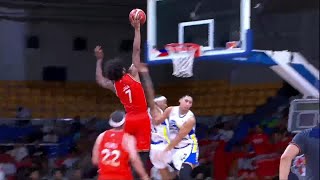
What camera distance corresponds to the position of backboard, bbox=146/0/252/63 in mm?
11734

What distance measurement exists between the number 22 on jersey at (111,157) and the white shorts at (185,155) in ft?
8.66

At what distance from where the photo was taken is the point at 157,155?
10.9m

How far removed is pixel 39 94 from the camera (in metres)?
19.4

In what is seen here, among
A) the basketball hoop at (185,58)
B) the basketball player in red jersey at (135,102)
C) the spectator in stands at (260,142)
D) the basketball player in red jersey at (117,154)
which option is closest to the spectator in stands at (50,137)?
the spectator in stands at (260,142)

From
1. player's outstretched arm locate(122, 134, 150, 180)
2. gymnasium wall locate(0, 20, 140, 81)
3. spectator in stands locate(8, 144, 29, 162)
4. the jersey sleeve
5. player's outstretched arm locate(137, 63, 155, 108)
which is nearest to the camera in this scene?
the jersey sleeve

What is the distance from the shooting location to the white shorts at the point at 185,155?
10445 mm

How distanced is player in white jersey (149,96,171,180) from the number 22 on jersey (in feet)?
9.49

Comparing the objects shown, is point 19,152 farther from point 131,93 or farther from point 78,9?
point 131,93

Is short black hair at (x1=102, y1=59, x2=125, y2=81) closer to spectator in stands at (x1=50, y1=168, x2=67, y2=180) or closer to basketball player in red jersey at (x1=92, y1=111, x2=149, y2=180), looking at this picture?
basketball player in red jersey at (x1=92, y1=111, x2=149, y2=180)

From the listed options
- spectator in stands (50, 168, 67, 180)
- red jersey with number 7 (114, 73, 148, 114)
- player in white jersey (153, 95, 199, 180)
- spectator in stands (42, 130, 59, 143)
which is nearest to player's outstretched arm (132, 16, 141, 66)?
red jersey with number 7 (114, 73, 148, 114)

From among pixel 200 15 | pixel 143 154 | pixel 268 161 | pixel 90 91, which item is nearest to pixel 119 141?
pixel 143 154

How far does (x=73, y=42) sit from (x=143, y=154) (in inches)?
468

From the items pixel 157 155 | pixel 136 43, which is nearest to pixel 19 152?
pixel 157 155

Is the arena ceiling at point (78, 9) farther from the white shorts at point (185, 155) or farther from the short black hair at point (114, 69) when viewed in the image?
the short black hair at point (114, 69)
